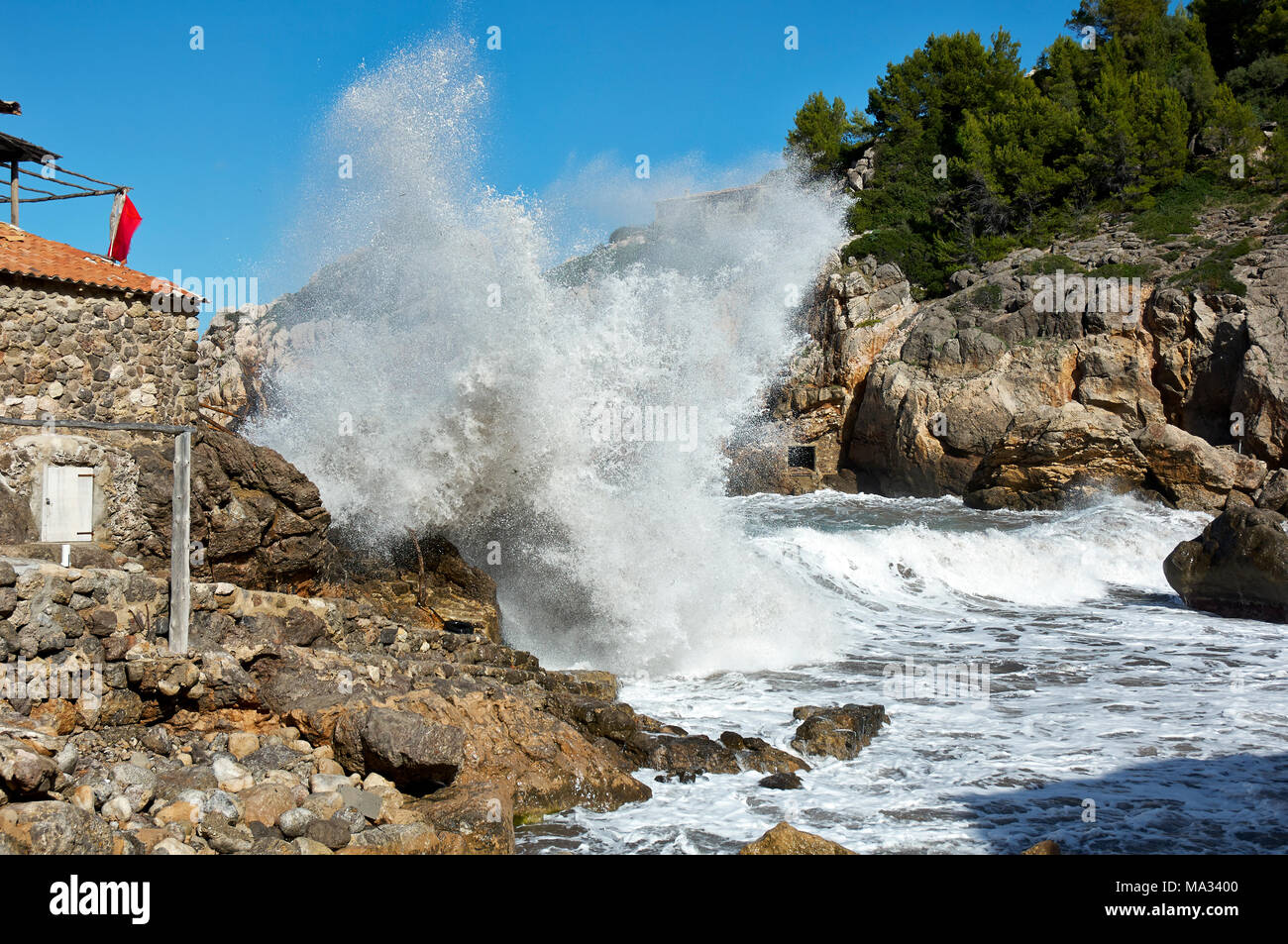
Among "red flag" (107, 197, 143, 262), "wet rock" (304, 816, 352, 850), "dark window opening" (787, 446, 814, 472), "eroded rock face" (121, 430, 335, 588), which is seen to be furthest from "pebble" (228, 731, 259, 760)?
"dark window opening" (787, 446, 814, 472)

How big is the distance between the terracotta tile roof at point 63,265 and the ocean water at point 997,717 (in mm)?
6359

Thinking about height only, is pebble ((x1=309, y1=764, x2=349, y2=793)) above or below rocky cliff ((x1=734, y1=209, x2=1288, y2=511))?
below

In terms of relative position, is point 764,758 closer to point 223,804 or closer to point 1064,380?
point 223,804

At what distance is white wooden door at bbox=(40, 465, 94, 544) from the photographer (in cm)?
720

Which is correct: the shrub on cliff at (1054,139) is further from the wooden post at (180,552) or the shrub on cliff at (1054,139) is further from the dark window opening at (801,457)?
the wooden post at (180,552)

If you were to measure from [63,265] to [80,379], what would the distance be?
1.16 m

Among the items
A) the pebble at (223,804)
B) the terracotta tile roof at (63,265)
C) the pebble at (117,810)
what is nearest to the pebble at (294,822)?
the pebble at (223,804)

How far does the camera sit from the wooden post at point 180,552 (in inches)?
234

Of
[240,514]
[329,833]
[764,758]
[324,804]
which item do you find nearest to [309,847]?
[329,833]

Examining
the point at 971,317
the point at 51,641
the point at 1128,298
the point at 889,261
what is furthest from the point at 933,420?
the point at 51,641

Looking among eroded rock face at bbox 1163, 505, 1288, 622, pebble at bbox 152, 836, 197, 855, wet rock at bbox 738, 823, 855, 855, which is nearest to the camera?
pebble at bbox 152, 836, 197, 855

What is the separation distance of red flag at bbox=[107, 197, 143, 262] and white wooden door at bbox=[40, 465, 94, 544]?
4525mm

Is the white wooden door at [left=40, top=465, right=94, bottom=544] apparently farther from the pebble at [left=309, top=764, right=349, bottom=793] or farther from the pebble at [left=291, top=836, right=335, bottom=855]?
the pebble at [left=291, top=836, right=335, bottom=855]
